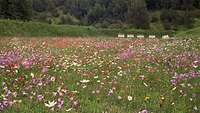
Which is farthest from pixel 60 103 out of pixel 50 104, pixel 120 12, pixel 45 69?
Result: pixel 120 12

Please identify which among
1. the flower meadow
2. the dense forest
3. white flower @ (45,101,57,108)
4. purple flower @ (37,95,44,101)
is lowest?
the dense forest

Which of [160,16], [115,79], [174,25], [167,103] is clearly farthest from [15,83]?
[160,16]

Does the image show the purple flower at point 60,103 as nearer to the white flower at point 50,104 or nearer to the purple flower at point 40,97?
the white flower at point 50,104

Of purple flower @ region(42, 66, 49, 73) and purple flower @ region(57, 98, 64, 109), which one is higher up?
purple flower @ region(57, 98, 64, 109)

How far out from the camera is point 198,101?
948 centimetres

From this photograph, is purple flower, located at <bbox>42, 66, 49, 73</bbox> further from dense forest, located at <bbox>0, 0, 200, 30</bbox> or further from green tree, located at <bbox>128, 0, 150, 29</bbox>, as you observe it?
dense forest, located at <bbox>0, 0, 200, 30</bbox>

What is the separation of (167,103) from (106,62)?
21.0 ft

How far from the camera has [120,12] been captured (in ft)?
559

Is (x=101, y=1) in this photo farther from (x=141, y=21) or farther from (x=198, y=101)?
(x=198, y=101)

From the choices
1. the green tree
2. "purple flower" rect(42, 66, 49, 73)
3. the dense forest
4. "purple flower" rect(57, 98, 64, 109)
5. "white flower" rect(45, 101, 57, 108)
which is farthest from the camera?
the dense forest

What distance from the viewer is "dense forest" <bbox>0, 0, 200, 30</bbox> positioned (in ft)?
417

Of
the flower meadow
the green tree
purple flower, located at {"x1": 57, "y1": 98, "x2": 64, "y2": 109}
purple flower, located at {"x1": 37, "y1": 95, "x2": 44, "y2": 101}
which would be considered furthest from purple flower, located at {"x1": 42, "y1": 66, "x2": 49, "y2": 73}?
the green tree

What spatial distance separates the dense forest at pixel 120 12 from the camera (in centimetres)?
12718

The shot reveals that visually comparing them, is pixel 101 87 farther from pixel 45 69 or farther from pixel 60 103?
pixel 45 69
